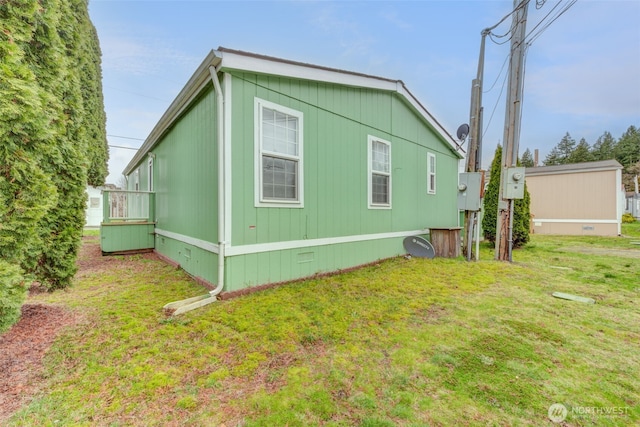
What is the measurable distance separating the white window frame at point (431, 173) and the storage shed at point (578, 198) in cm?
943

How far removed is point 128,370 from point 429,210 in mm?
7372

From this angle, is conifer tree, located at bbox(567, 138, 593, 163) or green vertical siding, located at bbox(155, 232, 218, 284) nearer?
green vertical siding, located at bbox(155, 232, 218, 284)

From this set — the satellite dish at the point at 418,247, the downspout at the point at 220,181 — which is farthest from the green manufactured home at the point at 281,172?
the satellite dish at the point at 418,247

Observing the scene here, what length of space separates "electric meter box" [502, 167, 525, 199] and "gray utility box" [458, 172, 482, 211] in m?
0.58

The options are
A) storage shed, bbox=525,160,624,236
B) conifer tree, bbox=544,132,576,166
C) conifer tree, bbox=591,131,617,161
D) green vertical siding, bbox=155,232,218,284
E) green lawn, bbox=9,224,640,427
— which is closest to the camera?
green lawn, bbox=9,224,640,427

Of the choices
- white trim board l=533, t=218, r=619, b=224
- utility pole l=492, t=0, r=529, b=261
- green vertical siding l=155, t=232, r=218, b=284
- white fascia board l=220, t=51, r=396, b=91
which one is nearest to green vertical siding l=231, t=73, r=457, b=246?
white fascia board l=220, t=51, r=396, b=91

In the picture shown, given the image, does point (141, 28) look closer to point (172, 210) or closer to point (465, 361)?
point (172, 210)

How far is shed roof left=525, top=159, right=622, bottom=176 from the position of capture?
39.7ft

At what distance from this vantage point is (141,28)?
321 inches

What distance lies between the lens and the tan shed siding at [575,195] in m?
12.1

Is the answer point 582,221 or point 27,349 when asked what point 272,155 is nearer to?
point 27,349

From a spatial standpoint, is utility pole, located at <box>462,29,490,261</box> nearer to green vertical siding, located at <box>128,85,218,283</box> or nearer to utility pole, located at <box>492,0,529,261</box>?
utility pole, located at <box>492,0,529,261</box>

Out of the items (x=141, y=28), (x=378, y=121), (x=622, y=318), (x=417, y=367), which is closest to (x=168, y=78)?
(x=141, y=28)

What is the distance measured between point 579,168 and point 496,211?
24.2 ft
